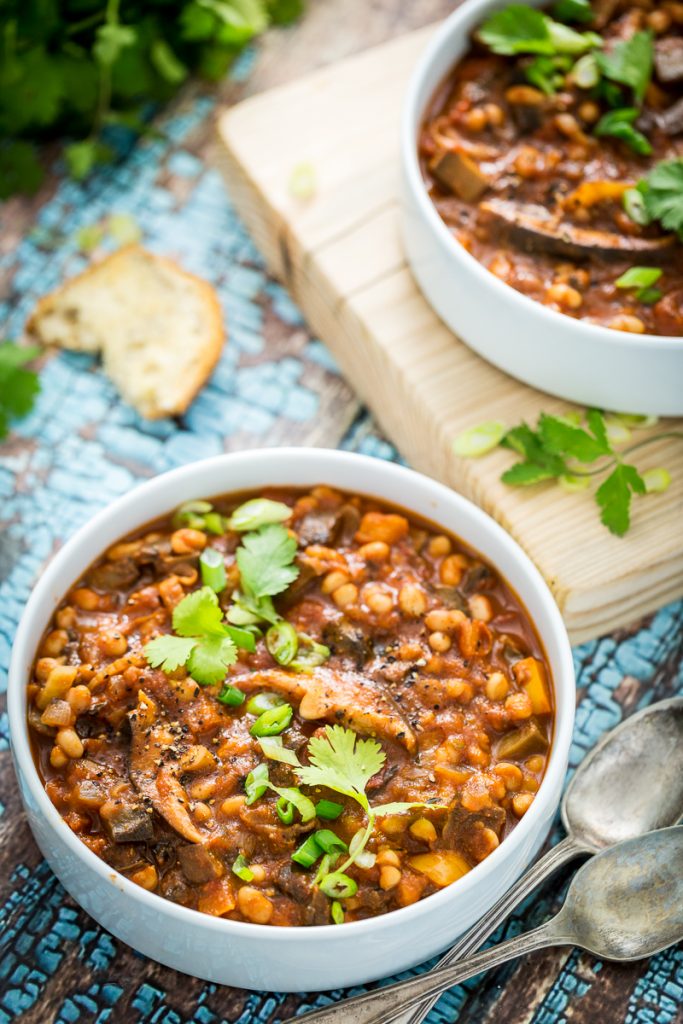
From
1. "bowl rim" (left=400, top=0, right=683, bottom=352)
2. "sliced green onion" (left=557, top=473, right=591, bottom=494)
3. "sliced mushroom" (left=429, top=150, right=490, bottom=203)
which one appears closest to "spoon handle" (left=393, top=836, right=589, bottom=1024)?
"sliced green onion" (left=557, top=473, right=591, bottom=494)

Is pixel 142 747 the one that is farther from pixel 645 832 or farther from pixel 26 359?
pixel 26 359

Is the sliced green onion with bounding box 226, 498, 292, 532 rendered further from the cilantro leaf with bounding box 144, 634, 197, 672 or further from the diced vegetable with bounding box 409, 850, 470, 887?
the diced vegetable with bounding box 409, 850, 470, 887

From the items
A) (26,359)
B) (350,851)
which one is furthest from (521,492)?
(26,359)

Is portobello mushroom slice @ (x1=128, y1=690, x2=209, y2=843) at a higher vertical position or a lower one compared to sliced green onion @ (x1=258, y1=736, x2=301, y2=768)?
higher

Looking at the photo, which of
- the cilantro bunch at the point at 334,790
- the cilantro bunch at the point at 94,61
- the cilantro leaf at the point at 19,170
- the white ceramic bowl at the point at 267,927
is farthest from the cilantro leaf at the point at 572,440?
the cilantro leaf at the point at 19,170

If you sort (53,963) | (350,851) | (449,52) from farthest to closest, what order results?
1. (449,52)
2. (53,963)
3. (350,851)

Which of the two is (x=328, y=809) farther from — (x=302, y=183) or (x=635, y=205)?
(x=302, y=183)

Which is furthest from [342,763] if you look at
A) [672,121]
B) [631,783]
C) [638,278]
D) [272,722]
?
[672,121]
